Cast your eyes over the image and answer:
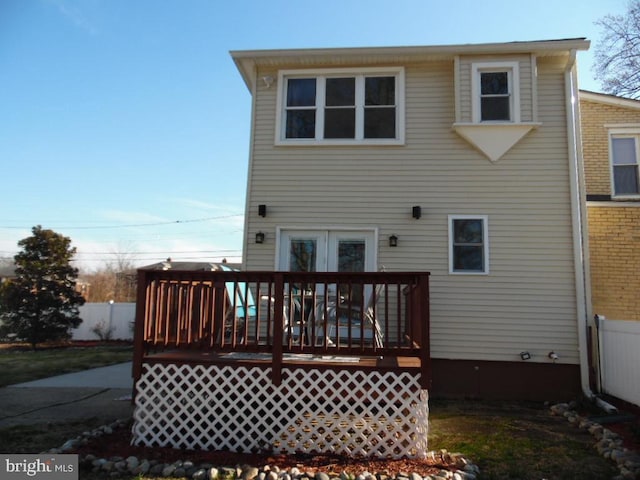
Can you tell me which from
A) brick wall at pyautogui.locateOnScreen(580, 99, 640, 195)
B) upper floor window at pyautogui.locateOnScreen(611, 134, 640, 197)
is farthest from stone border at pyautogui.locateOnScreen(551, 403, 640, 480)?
upper floor window at pyautogui.locateOnScreen(611, 134, 640, 197)

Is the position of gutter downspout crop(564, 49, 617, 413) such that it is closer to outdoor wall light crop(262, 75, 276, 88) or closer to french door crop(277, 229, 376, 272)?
french door crop(277, 229, 376, 272)

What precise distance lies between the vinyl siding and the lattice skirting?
2749 mm

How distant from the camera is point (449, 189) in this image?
23.1 feet

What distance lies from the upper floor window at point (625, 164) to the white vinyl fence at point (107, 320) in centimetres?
1776

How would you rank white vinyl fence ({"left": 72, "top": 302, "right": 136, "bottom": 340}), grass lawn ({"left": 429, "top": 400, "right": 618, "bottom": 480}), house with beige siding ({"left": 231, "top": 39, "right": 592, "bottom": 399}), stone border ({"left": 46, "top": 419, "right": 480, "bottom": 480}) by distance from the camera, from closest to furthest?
stone border ({"left": 46, "top": 419, "right": 480, "bottom": 480}) → grass lawn ({"left": 429, "top": 400, "right": 618, "bottom": 480}) → house with beige siding ({"left": 231, "top": 39, "right": 592, "bottom": 399}) → white vinyl fence ({"left": 72, "top": 302, "right": 136, "bottom": 340})

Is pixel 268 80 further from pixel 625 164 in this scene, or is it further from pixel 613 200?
pixel 625 164

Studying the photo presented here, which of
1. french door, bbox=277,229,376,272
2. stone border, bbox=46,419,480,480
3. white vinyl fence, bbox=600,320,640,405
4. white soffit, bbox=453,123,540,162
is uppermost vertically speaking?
white soffit, bbox=453,123,540,162

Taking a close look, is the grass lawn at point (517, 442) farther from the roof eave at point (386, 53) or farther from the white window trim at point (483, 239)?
the roof eave at point (386, 53)

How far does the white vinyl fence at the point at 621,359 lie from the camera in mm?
5430

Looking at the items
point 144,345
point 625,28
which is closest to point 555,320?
point 144,345

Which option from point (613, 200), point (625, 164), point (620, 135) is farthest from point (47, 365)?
point (620, 135)

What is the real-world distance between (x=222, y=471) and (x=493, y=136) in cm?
603

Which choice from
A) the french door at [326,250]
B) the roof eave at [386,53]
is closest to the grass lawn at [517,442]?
the french door at [326,250]

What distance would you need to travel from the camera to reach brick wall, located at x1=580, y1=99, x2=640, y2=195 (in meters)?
8.38
